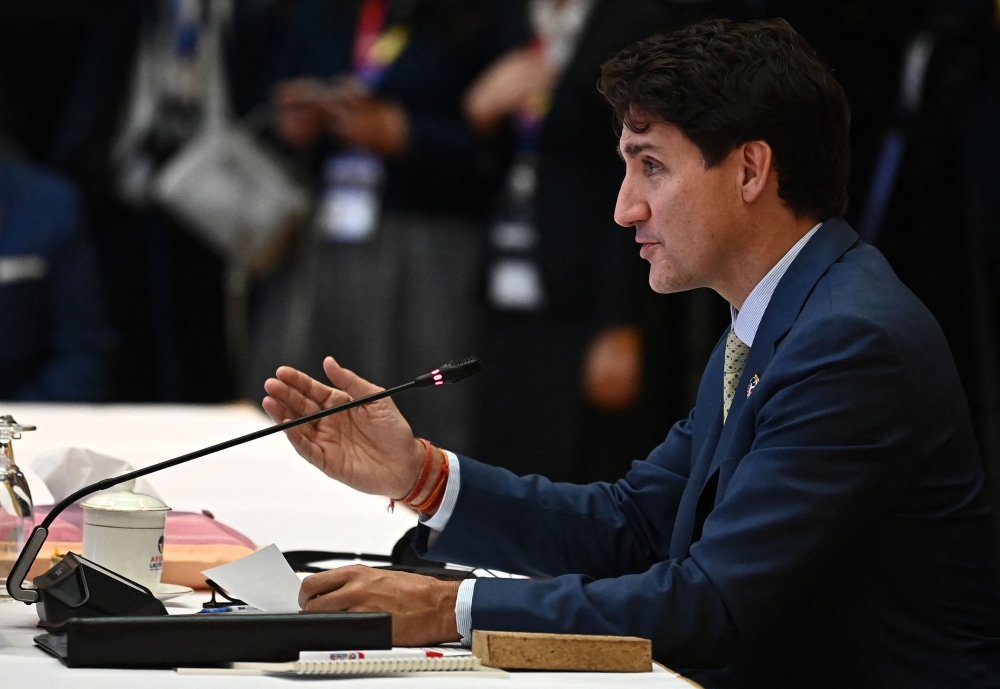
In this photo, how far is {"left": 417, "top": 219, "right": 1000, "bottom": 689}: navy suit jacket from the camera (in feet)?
4.30

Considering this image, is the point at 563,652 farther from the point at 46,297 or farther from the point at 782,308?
the point at 46,297

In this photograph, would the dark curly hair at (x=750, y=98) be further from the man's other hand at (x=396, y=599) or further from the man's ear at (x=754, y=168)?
the man's other hand at (x=396, y=599)

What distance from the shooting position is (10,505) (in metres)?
1.46

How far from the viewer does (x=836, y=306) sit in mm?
1404

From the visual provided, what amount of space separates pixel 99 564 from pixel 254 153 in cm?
266

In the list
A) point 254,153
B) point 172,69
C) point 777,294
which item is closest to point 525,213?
point 254,153

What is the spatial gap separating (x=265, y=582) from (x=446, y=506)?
1.08ft

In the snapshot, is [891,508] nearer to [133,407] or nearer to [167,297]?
[133,407]

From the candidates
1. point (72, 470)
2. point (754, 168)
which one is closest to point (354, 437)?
point (72, 470)

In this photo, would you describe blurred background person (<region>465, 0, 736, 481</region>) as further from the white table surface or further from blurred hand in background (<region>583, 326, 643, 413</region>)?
the white table surface

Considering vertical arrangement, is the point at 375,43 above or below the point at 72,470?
above

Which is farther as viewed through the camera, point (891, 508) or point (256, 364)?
point (256, 364)

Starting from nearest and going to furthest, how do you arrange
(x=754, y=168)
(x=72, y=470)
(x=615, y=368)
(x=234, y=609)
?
1. (x=234, y=609)
2. (x=754, y=168)
3. (x=72, y=470)
4. (x=615, y=368)

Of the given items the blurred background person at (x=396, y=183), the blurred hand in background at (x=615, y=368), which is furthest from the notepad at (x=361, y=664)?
the blurred background person at (x=396, y=183)
